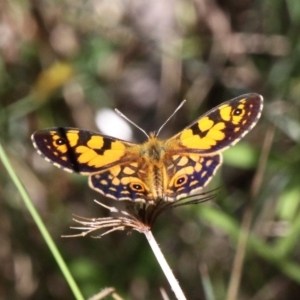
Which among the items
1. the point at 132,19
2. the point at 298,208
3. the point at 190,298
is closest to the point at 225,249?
the point at 190,298

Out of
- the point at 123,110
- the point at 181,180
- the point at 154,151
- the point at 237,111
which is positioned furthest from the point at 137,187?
the point at 123,110

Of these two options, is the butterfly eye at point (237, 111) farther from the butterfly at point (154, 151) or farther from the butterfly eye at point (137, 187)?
the butterfly eye at point (137, 187)

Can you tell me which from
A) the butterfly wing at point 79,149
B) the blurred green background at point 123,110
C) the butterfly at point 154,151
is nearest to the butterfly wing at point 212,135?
the butterfly at point 154,151

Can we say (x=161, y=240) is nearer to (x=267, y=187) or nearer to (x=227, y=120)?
(x=267, y=187)

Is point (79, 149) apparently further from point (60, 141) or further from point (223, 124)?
point (223, 124)

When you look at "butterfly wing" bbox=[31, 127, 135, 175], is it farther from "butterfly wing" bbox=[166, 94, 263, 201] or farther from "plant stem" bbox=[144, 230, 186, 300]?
"plant stem" bbox=[144, 230, 186, 300]

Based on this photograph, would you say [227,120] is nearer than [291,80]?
Yes
